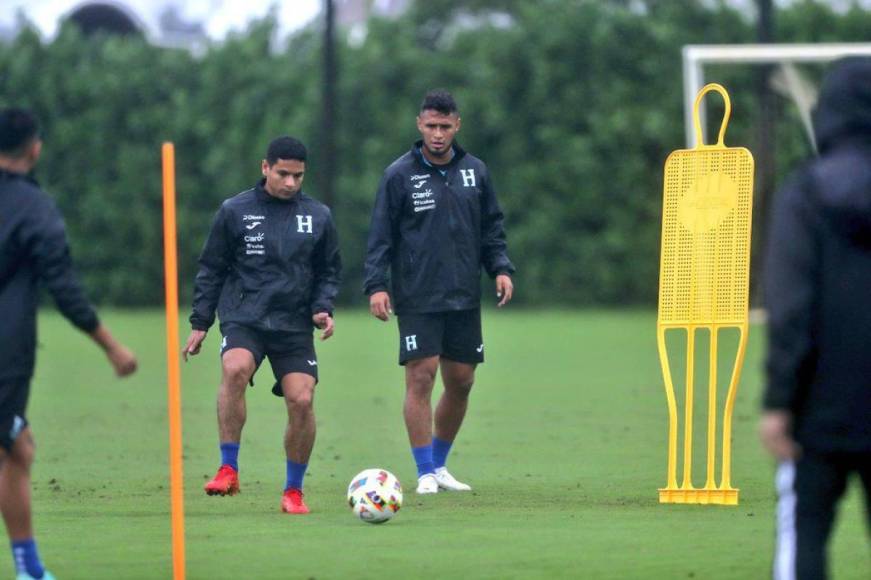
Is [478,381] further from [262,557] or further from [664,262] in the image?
[262,557]

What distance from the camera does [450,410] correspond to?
11.0 m

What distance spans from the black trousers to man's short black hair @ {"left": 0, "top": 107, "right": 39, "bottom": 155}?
10.5 ft

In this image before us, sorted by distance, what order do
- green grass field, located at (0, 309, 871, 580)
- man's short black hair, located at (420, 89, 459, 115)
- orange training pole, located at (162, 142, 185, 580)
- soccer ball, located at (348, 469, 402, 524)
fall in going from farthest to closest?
man's short black hair, located at (420, 89, 459, 115) < soccer ball, located at (348, 469, 402, 524) < green grass field, located at (0, 309, 871, 580) < orange training pole, located at (162, 142, 185, 580)

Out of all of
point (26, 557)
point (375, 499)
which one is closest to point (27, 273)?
point (26, 557)

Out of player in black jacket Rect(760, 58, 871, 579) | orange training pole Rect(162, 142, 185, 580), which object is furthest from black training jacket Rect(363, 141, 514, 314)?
player in black jacket Rect(760, 58, 871, 579)

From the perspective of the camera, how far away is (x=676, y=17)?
1340 inches

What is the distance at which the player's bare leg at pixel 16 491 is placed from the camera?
23.7ft

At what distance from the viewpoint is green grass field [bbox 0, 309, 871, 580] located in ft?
26.6

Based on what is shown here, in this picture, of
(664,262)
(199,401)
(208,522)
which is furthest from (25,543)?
(199,401)

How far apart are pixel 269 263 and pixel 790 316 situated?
5.19 m

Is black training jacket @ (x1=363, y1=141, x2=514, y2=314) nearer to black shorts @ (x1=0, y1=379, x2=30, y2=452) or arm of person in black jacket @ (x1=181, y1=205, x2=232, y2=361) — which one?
arm of person in black jacket @ (x1=181, y1=205, x2=232, y2=361)

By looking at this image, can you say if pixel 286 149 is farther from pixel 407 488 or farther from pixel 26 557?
pixel 26 557

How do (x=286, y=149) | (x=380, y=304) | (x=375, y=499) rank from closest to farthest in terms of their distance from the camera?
(x=375, y=499)
(x=286, y=149)
(x=380, y=304)

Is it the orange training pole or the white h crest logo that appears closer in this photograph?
the orange training pole
